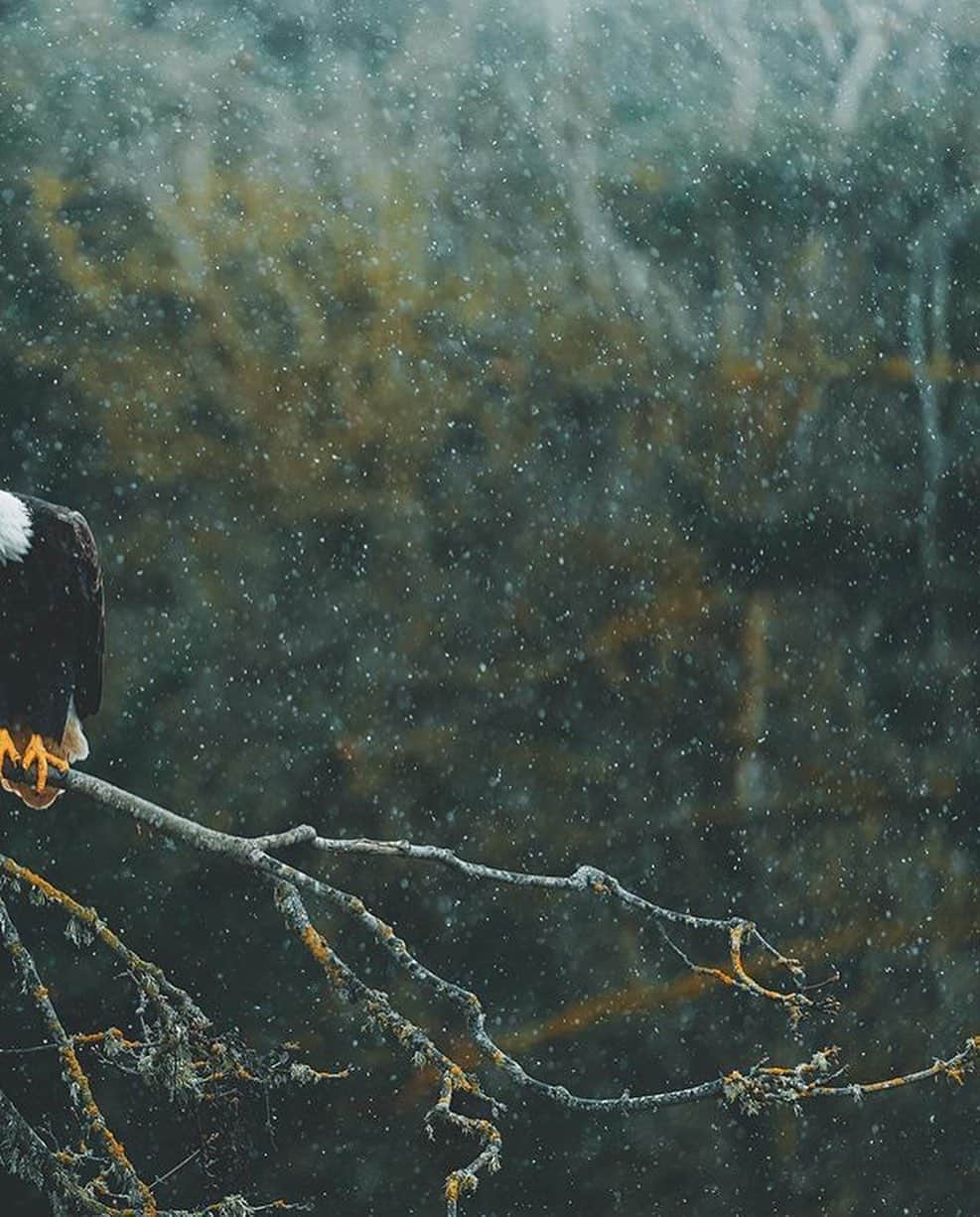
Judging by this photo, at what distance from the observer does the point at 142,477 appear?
388 cm

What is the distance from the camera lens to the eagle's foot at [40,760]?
137 inches

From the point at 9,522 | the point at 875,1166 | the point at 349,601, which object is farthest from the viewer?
the point at 875,1166

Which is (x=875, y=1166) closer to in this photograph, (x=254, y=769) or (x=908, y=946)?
(x=908, y=946)

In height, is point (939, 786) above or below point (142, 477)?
below

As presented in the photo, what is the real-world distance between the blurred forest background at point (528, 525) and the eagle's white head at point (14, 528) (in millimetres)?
133

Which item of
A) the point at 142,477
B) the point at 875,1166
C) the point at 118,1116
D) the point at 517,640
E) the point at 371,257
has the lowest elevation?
the point at 875,1166

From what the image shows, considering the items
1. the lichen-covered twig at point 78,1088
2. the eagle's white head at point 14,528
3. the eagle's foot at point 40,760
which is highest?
the eagle's white head at point 14,528

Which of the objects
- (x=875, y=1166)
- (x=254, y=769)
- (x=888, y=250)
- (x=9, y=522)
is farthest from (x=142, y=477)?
(x=875, y=1166)

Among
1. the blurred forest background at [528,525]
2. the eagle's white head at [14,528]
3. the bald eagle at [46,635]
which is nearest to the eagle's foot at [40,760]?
the bald eagle at [46,635]

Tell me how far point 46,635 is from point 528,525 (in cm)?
106

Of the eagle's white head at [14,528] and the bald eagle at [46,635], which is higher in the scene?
the eagle's white head at [14,528]

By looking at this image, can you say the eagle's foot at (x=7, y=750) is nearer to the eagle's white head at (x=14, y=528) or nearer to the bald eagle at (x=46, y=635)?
the bald eagle at (x=46, y=635)

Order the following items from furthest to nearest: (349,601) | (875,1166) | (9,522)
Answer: (875,1166) < (349,601) < (9,522)

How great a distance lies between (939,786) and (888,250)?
1.35m
